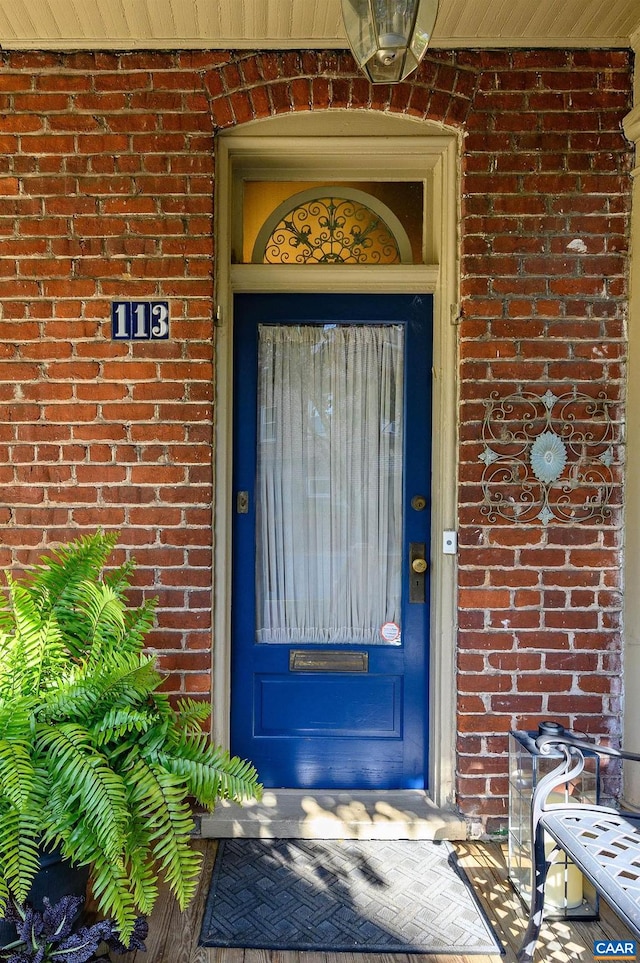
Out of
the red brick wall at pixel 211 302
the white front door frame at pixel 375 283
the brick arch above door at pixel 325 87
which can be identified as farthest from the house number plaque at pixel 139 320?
the brick arch above door at pixel 325 87

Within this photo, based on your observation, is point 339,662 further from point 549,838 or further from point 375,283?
point 375,283

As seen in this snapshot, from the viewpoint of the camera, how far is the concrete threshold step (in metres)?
2.69

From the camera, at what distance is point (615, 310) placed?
271 centimetres

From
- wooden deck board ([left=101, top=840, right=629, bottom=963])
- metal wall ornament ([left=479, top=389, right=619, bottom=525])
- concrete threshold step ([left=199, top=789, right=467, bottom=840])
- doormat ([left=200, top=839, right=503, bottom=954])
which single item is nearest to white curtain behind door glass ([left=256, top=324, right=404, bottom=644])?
metal wall ornament ([left=479, top=389, right=619, bottom=525])

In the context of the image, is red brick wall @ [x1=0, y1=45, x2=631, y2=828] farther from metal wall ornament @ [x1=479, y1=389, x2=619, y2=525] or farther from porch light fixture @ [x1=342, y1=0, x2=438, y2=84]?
porch light fixture @ [x1=342, y1=0, x2=438, y2=84]

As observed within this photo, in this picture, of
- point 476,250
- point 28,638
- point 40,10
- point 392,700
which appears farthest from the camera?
point 392,700

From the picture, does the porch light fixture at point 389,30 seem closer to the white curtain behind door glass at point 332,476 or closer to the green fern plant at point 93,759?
the white curtain behind door glass at point 332,476

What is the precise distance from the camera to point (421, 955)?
210 centimetres

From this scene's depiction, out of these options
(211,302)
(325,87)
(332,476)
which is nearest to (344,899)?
(332,476)

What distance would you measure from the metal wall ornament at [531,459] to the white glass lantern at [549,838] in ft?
2.75

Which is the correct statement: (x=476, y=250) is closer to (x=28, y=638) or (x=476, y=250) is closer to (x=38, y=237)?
(x=38, y=237)

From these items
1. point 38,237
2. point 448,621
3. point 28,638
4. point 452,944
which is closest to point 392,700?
point 448,621

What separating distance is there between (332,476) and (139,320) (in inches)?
40.7

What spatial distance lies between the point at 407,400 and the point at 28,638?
1.76 m
